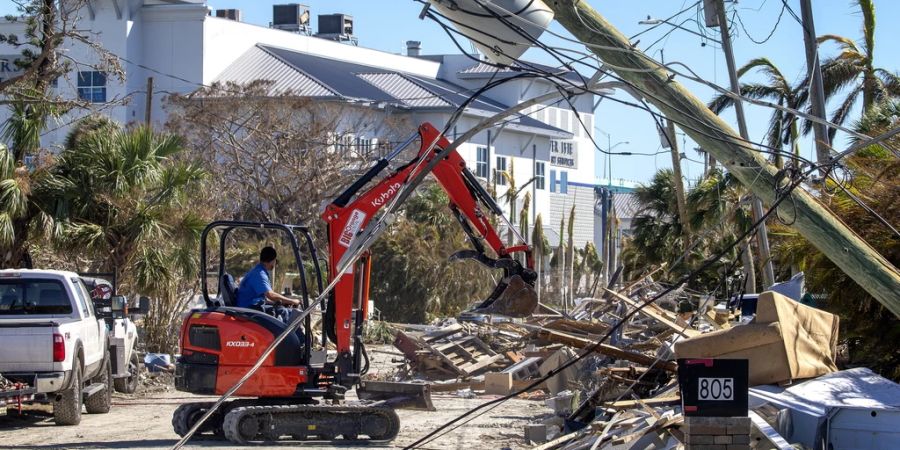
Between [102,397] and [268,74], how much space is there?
41278 millimetres

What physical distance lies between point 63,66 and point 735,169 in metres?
13.0

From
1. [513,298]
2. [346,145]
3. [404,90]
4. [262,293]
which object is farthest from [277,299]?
[404,90]

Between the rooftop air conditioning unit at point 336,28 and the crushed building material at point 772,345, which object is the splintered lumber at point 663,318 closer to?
the crushed building material at point 772,345

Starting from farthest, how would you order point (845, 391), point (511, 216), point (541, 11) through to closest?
point (511, 216), point (845, 391), point (541, 11)

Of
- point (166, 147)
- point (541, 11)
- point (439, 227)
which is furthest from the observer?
point (439, 227)

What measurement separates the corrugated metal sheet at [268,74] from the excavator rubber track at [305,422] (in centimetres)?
3855

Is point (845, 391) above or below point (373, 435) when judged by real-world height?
above

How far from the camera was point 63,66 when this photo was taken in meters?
20.0

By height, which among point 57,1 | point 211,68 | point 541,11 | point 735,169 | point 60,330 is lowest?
point 60,330

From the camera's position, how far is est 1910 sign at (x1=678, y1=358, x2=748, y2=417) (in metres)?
9.84

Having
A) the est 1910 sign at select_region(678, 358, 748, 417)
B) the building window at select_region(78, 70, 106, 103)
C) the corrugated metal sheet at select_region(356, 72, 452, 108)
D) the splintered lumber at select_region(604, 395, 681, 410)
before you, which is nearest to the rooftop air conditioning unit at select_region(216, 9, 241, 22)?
the corrugated metal sheet at select_region(356, 72, 452, 108)

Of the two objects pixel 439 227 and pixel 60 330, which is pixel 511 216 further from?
pixel 60 330

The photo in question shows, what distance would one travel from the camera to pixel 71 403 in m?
15.9

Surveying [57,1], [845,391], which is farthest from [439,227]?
[845,391]
